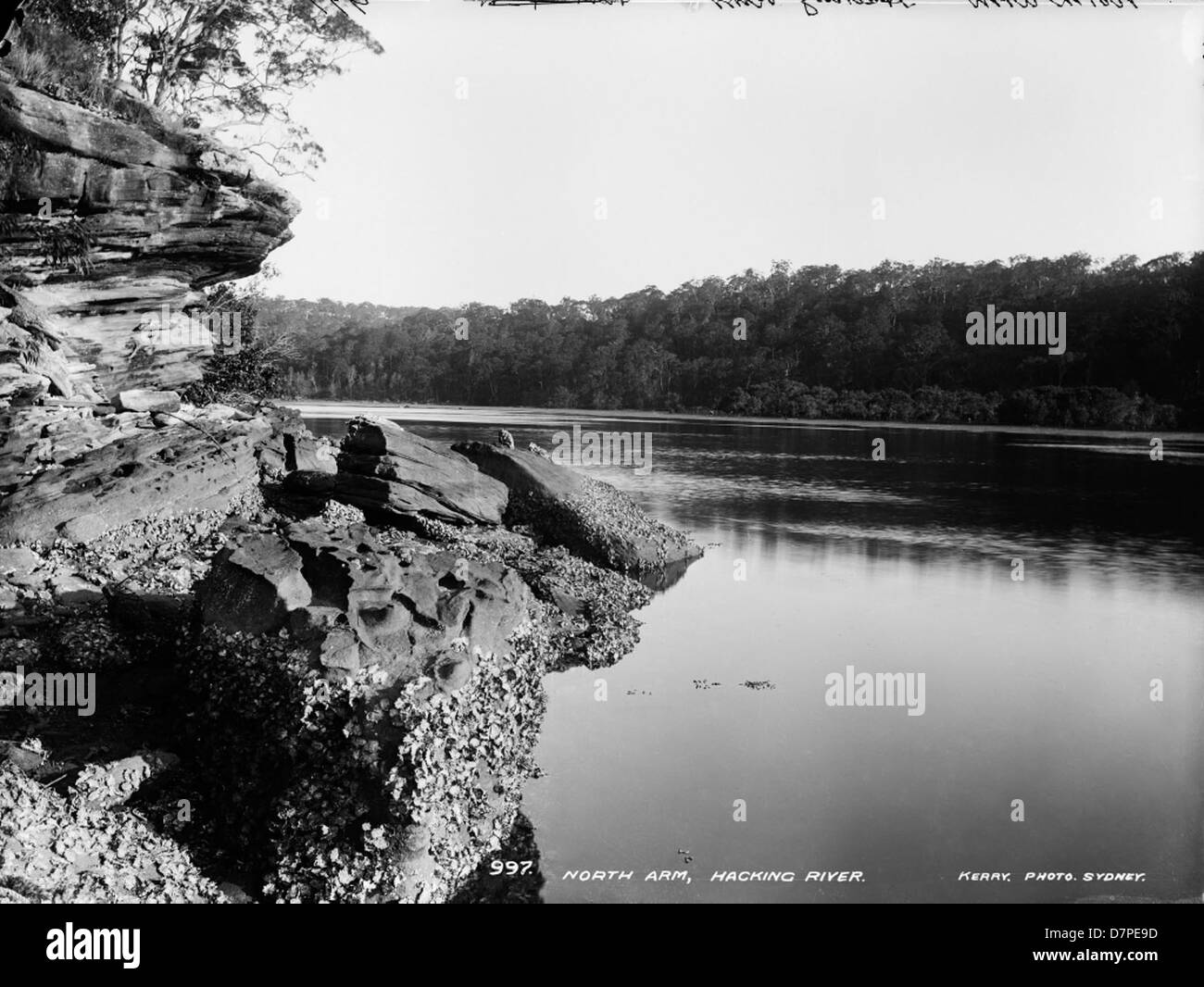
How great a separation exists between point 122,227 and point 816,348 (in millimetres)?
49094

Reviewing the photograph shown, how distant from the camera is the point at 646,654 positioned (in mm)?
14719

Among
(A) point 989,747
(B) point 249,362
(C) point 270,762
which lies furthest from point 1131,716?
(B) point 249,362

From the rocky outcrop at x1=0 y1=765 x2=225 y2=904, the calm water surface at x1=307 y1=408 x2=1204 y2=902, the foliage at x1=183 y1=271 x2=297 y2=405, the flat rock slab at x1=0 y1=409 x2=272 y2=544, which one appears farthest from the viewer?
the foliage at x1=183 y1=271 x2=297 y2=405

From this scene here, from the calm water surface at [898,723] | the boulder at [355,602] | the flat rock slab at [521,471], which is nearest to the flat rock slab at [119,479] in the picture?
the flat rock slab at [521,471]

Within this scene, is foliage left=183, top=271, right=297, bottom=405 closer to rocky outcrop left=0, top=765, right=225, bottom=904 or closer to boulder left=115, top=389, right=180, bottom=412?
boulder left=115, top=389, right=180, bottom=412

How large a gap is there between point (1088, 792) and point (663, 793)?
457 cm

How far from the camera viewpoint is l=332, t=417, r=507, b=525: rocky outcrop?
58.1 feet

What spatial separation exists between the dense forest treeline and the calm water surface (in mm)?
15756

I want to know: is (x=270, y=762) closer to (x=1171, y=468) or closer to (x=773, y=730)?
(x=773, y=730)

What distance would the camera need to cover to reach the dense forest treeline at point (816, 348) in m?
38.3

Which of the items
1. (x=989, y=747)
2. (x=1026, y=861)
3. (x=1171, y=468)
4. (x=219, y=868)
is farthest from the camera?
(x=1171, y=468)

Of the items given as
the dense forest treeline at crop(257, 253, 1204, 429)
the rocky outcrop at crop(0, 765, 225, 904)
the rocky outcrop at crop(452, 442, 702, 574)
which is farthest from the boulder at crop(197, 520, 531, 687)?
the dense forest treeline at crop(257, 253, 1204, 429)

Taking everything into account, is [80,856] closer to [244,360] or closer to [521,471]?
[521,471]

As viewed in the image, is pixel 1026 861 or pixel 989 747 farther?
pixel 989 747
